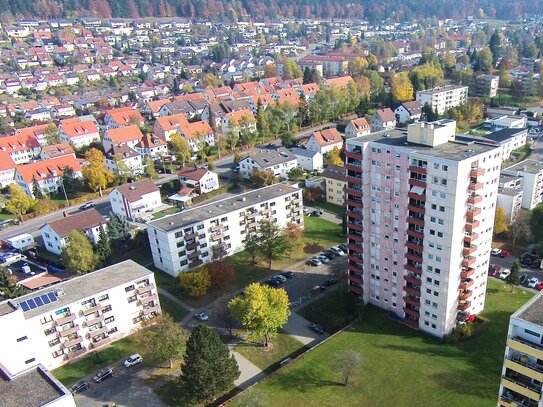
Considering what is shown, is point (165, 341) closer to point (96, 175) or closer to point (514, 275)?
point (514, 275)

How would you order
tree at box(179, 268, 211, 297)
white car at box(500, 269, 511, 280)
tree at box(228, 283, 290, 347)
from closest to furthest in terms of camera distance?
tree at box(228, 283, 290, 347) < tree at box(179, 268, 211, 297) < white car at box(500, 269, 511, 280)

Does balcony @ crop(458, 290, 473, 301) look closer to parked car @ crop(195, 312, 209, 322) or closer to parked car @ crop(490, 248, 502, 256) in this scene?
parked car @ crop(490, 248, 502, 256)

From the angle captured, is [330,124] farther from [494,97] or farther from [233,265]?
[233,265]

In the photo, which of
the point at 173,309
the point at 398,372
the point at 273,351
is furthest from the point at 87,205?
the point at 398,372

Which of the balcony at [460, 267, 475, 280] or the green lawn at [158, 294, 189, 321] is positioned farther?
the green lawn at [158, 294, 189, 321]

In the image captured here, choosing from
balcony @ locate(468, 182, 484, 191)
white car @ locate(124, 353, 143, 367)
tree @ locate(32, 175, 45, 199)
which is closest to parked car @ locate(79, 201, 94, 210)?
tree @ locate(32, 175, 45, 199)

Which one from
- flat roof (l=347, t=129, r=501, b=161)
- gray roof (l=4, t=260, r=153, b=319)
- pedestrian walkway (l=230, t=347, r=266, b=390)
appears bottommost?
pedestrian walkway (l=230, t=347, r=266, b=390)

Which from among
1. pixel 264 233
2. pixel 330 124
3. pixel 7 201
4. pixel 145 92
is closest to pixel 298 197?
pixel 264 233
